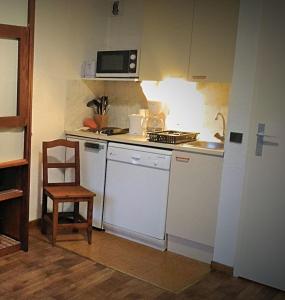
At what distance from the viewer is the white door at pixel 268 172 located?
2.75 meters

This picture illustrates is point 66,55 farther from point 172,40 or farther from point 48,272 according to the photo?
point 48,272

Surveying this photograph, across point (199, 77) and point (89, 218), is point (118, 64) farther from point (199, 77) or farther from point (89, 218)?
point (89, 218)

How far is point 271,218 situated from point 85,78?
219 cm

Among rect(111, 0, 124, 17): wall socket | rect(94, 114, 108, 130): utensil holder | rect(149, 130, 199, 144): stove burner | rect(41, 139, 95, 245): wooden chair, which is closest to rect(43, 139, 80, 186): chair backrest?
rect(41, 139, 95, 245): wooden chair

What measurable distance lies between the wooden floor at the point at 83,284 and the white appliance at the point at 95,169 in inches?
25.1

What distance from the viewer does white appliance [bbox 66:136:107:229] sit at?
3.66m

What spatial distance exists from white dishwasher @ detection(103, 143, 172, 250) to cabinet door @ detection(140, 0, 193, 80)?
28.1 inches

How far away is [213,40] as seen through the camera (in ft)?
10.6

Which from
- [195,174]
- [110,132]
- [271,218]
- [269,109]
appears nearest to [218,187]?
[195,174]

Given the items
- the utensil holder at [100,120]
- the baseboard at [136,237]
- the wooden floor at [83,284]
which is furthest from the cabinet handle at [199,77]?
the wooden floor at [83,284]

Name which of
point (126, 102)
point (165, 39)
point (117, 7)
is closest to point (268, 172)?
point (165, 39)

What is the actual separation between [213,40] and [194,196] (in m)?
1.24

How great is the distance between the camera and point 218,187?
3.08m

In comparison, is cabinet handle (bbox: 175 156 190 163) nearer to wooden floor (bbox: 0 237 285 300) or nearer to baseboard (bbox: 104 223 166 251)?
baseboard (bbox: 104 223 166 251)
